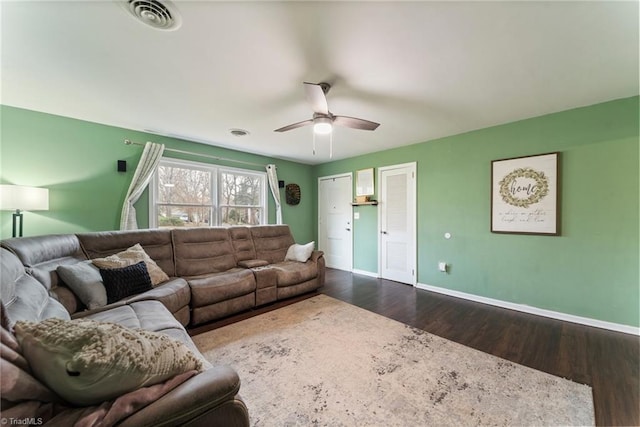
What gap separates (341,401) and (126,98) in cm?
335

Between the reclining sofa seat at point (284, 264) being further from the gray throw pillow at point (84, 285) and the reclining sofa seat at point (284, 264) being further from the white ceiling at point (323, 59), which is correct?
the white ceiling at point (323, 59)

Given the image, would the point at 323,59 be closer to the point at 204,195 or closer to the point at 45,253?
the point at 45,253

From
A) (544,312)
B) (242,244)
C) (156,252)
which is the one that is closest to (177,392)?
(156,252)

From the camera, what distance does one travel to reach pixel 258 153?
4.73m

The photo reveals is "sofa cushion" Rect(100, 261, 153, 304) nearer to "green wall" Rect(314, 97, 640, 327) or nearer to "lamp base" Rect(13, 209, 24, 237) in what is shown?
"lamp base" Rect(13, 209, 24, 237)

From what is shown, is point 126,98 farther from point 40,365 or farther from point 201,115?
point 40,365

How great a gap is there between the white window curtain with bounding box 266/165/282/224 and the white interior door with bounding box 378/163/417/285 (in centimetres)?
205

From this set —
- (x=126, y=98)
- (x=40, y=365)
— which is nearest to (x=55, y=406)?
(x=40, y=365)

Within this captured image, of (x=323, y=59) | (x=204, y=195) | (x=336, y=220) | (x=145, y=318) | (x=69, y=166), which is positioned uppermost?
(x=323, y=59)

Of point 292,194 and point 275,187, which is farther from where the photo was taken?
point 292,194

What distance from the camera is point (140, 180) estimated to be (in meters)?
3.41

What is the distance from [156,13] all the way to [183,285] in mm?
2195

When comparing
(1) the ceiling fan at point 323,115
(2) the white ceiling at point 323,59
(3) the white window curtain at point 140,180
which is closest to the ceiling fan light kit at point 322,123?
(1) the ceiling fan at point 323,115

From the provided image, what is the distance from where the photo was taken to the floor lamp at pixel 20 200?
7.68 ft
